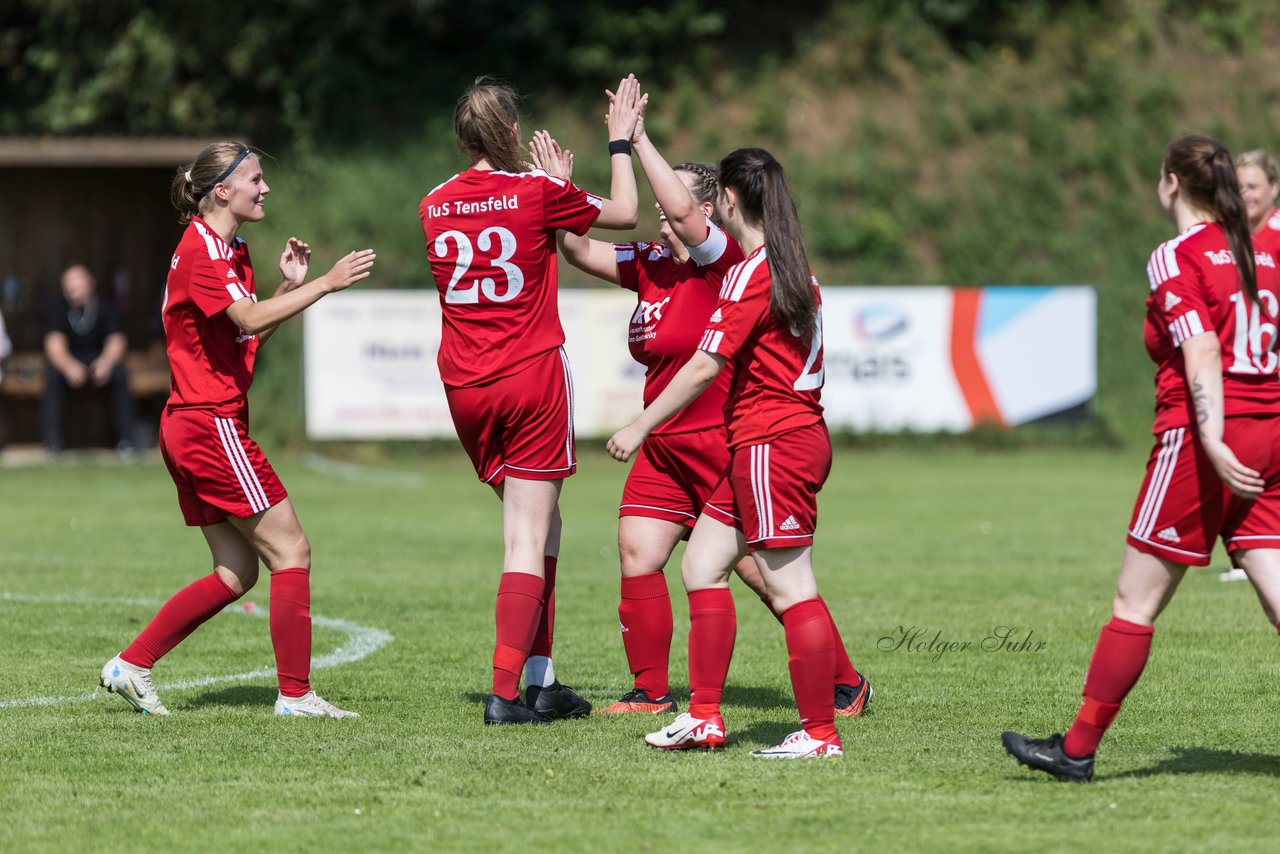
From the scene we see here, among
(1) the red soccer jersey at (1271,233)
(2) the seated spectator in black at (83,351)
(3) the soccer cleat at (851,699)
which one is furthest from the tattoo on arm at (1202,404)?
(2) the seated spectator in black at (83,351)

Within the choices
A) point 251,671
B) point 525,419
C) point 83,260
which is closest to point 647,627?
point 525,419

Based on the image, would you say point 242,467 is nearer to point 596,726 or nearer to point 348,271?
point 348,271

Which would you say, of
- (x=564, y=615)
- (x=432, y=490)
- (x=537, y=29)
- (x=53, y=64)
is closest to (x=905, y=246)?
(x=537, y=29)

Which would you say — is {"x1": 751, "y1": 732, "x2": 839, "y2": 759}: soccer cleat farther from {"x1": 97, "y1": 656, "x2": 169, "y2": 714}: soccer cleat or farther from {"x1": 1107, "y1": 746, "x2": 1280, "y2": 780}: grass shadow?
{"x1": 97, "y1": 656, "x2": 169, "y2": 714}: soccer cleat

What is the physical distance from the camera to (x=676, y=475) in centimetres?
650

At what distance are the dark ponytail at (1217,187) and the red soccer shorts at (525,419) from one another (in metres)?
2.31

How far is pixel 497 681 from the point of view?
6270 mm

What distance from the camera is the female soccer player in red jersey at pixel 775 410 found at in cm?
550

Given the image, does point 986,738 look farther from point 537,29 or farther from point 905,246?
point 537,29

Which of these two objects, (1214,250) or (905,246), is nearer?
(1214,250)

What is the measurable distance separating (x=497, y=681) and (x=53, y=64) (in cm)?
2271

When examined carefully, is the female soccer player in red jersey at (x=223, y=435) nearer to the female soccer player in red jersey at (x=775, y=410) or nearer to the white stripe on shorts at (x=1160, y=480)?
the female soccer player in red jersey at (x=775, y=410)

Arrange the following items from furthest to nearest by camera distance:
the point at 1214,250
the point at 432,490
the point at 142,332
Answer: the point at 142,332
the point at 432,490
the point at 1214,250

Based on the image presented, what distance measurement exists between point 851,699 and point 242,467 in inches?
97.7
